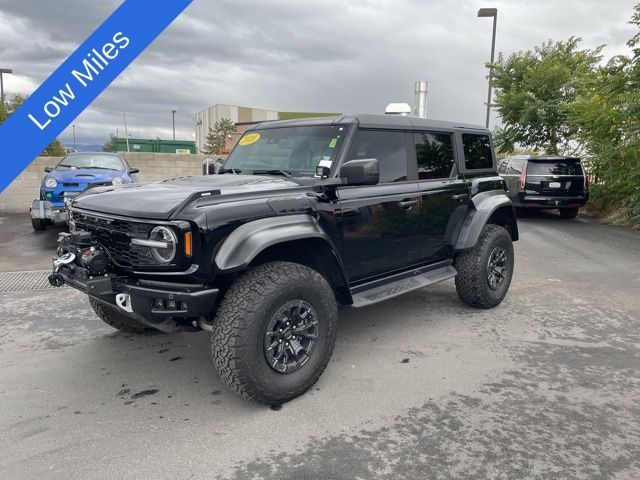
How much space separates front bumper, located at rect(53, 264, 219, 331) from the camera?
286 centimetres

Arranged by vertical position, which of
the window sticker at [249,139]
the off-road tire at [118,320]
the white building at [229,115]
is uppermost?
the white building at [229,115]

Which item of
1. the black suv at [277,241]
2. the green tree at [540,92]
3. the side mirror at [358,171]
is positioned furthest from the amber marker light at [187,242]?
the green tree at [540,92]

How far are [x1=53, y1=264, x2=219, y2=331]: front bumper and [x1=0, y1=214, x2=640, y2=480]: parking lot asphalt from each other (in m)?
0.66

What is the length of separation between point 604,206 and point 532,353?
38.6 ft

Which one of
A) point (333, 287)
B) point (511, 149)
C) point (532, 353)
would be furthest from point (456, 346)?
point (511, 149)

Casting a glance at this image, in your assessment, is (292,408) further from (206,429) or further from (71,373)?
(71,373)

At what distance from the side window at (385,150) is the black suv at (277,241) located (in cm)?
1

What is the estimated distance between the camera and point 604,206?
13.9 meters

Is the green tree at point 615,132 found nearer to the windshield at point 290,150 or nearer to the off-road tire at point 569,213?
the off-road tire at point 569,213

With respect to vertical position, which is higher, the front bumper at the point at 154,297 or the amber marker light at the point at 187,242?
the amber marker light at the point at 187,242

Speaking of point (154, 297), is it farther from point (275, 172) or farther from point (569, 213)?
point (569, 213)

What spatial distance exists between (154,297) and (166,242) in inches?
13.0

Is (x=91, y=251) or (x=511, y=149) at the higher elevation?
(x=511, y=149)

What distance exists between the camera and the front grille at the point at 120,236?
9.79ft
